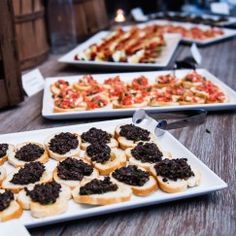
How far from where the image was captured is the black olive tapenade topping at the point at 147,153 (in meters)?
0.80

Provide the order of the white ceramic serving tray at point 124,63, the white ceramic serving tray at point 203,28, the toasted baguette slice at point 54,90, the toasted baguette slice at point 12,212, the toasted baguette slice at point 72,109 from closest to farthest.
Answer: the toasted baguette slice at point 12,212 < the toasted baguette slice at point 72,109 < the toasted baguette slice at point 54,90 < the white ceramic serving tray at point 124,63 < the white ceramic serving tray at point 203,28

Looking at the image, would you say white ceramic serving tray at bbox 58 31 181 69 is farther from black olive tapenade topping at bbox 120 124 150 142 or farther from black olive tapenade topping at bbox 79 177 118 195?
black olive tapenade topping at bbox 79 177 118 195

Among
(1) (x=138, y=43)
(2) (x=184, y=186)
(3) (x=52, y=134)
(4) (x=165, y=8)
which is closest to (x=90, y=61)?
(1) (x=138, y=43)

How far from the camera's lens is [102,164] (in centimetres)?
80

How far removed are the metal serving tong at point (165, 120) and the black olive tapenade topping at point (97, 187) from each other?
0.27m

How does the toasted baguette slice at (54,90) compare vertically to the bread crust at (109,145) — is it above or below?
below

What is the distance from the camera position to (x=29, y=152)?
32.4 inches

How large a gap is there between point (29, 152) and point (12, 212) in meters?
0.20

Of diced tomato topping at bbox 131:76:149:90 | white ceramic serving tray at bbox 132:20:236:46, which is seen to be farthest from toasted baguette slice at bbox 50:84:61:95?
white ceramic serving tray at bbox 132:20:236:46

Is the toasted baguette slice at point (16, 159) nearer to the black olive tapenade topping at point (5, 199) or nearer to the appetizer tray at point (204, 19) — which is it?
the black olive tapenade topping at point (5, 199)

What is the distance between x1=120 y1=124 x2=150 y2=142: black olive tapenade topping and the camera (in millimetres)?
893

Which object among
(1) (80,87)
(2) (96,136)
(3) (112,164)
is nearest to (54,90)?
(1) (80,87)

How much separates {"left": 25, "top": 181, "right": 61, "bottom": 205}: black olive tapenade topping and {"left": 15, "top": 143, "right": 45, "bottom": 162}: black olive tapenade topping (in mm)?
135

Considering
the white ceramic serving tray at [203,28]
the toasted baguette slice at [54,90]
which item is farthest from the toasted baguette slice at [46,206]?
the white ceramic serving tray at [203,28]
